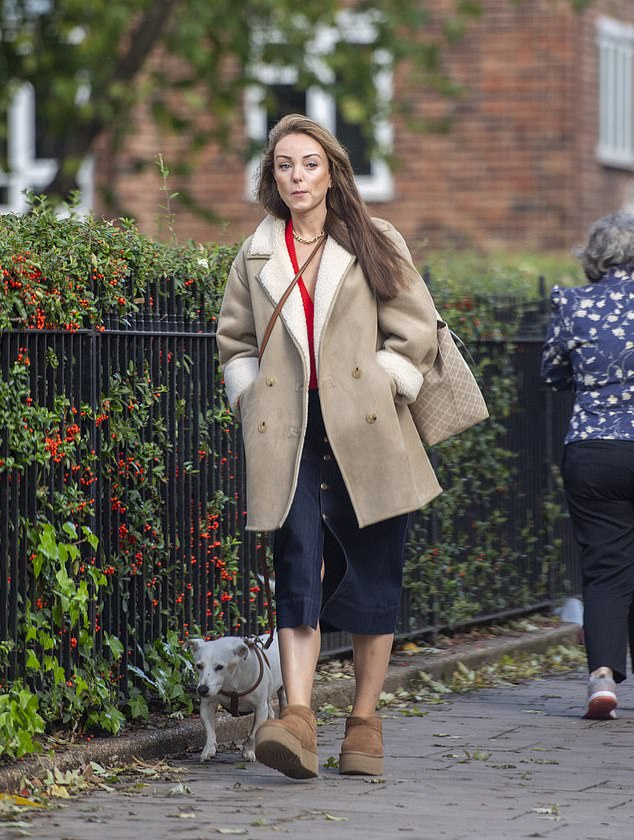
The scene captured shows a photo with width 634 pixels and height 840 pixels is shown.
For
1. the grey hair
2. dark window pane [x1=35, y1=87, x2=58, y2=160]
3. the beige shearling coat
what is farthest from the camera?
dark window pane [x1=35, y1=87, x2=58, y2=160]

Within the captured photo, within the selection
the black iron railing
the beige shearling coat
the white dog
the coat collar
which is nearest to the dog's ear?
the white dog

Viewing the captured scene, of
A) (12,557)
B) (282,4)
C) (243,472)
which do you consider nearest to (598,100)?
(282,4)

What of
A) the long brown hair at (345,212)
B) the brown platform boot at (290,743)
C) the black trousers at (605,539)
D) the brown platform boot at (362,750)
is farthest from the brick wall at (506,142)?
the brown platform boot at (290,743)

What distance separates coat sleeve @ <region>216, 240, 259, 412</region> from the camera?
18.9 feet

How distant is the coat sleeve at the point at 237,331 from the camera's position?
18.9 feet

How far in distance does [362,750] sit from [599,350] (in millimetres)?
2083

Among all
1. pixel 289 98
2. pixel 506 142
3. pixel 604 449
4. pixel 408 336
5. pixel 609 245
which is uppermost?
pixel 289 98

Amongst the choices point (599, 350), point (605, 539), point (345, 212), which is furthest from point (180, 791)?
point (599, 350)

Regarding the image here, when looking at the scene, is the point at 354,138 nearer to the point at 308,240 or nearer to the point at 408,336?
the point at 308,240

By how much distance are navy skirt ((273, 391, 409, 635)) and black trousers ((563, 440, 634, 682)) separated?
1380mm

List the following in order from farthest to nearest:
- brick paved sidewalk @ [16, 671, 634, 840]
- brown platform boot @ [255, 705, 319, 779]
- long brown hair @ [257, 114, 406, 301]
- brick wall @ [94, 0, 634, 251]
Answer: brick wall @ [94, 0, 634, 251]
long brown hair @ [257, 114, 406, 301]
brown platform boot @ [255, 705, 319, 779]
brick paved sidewalk @ [16, 671, 634, 840]

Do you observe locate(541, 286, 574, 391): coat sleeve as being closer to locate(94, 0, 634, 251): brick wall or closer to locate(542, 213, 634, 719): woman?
locate(542, 213, 634, 719): woman

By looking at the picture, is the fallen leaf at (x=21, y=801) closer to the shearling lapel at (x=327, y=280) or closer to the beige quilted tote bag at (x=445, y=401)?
the shearling lapel at (x=327, y=280)

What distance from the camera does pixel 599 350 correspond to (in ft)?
23.1
